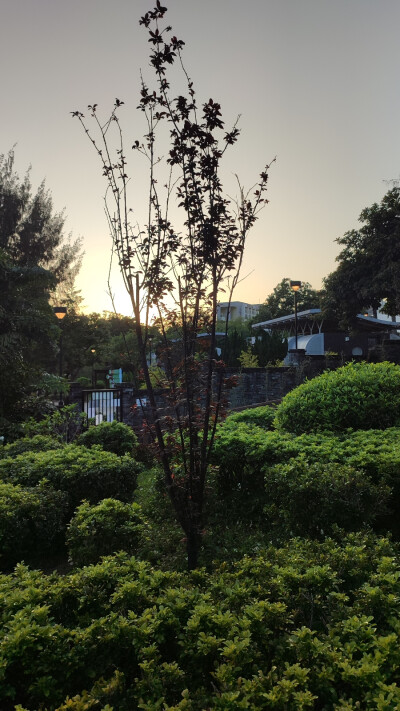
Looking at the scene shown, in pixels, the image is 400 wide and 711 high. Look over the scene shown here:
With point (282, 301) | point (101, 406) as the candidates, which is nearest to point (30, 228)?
point (101, 406)

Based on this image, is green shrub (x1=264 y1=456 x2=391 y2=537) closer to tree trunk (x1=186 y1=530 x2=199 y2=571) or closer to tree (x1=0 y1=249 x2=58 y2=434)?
tree trunk (x1=186 y1=530 x2=199 y2=571)

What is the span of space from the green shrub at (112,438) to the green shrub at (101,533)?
3.36 m

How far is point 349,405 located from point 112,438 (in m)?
3.99

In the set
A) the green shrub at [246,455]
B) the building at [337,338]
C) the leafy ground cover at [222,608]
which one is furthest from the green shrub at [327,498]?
the building at [337,338]

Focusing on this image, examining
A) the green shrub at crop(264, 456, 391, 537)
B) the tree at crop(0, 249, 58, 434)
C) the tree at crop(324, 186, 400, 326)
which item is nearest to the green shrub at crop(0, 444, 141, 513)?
the green shrub at crop(264, 456, 391, 537)

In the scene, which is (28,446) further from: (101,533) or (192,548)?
(192,548)

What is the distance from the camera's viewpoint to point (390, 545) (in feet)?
10.4

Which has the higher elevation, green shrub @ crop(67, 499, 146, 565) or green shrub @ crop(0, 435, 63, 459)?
green shrub @ crop(0, 435, 63, 459)

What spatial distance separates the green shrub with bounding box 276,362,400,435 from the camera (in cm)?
593

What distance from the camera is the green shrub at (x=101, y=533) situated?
3.79 meters

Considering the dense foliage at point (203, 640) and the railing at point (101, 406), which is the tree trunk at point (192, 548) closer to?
the dense foliage at point (203, 640)

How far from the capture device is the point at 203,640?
2.13 meters

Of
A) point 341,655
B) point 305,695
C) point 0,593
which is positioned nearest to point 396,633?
point 341,655

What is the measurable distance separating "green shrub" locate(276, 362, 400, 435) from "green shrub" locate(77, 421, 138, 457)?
282cm
